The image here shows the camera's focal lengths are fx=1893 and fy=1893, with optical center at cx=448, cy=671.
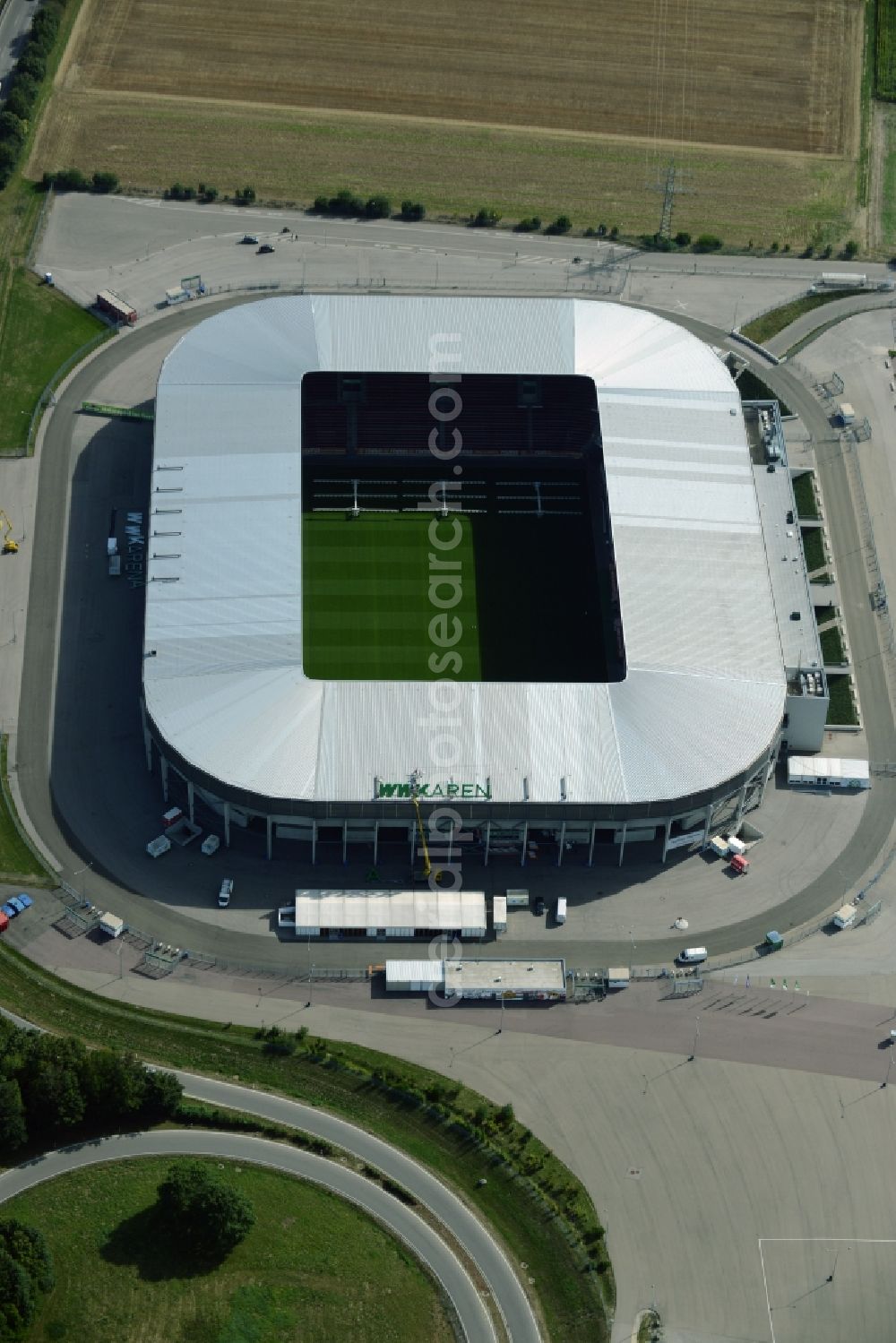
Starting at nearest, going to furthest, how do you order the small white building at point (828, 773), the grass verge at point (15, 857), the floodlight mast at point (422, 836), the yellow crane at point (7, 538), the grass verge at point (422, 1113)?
1. the grass verge at point (422, 1113)
2. the floodlight mast at point (422, 836)
3. the grass verge at point (15, 857)
4. the small white building at point (828, 773)
5. the yellow crane at point (7, 538)

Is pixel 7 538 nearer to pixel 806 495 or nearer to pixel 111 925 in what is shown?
pixel 111 925

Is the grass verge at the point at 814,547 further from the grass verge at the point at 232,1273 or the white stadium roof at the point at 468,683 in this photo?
the grass verge at the point at 232,1273

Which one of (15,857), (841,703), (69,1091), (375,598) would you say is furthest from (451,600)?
(69,1091)

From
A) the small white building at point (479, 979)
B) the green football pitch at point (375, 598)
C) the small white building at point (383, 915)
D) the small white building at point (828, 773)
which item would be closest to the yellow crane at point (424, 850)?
the small white building at point (383, 915)

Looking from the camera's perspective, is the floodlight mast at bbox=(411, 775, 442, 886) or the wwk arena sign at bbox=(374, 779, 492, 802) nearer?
the floodlight mast at bbox=(411, 775, 442, 886)

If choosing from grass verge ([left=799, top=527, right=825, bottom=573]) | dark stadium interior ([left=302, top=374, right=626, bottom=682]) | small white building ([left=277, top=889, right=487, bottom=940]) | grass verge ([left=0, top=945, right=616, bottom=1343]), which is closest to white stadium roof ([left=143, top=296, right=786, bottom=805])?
dark stadium interior ([left=302, top=374, right=626, bottom=682])

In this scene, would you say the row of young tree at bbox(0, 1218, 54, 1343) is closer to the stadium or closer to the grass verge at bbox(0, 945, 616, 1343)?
the grass verge at bbox(0, 945, 616, 1343)
